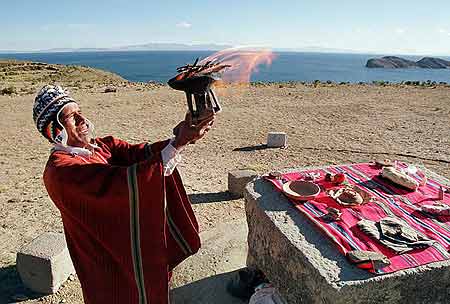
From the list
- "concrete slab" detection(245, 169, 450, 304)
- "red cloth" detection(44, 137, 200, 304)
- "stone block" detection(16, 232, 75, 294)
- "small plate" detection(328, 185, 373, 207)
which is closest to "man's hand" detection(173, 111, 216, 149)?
"red cloth" detection(44, 137, 200, 304)

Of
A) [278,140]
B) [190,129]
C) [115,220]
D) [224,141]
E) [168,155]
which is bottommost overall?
[224,141]

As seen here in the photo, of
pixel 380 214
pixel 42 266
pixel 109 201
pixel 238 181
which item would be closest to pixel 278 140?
pixel 238 181

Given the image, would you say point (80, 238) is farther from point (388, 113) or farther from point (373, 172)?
point (388, 113)

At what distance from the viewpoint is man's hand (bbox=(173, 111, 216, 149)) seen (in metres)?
2.31

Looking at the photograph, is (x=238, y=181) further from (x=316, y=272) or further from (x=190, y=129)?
(x=190, y=129)

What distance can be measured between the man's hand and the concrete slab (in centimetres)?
124

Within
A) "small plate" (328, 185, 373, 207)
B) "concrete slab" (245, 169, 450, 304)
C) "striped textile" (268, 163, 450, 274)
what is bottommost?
"concrete slab" (245, 169, 450, 304)

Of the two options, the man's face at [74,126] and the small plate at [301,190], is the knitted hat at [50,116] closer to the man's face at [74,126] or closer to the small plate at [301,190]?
the man's face at [74,126]

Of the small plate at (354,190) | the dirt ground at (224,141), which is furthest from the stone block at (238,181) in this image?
the small plate at (354,190)

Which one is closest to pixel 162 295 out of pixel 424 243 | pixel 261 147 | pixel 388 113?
pixel 424 243

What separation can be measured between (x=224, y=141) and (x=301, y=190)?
19.7ft

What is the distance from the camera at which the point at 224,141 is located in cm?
969

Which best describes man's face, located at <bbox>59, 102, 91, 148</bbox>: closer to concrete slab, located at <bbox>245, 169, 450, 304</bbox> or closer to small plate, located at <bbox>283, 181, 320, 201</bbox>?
concrete slab, located at <bbox>245, 169, 450, 304</bbox>

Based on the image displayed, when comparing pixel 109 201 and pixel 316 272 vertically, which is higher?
pixel 109 201
